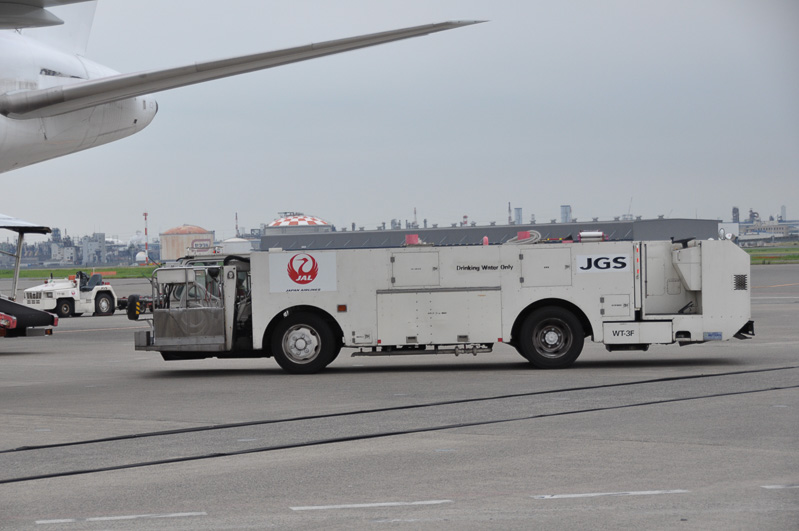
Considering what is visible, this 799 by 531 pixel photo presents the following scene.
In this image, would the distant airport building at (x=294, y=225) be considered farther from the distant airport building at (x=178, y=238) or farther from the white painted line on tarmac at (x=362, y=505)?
the white painted line on tarmac at (x=362, y=505)

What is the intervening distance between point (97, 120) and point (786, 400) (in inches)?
446

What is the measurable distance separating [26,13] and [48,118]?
3.40 meters

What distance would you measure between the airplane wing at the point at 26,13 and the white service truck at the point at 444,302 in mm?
5847

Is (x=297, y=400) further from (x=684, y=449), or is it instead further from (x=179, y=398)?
(x=684, y=449)

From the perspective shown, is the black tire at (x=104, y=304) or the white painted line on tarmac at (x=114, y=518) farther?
the black tire at (x=104, y=304)

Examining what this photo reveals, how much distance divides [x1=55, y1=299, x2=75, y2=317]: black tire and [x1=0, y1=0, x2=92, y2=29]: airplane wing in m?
25.0

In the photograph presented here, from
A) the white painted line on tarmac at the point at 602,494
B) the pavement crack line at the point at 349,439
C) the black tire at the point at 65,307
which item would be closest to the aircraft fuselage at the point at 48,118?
the pavement crack line at the point at 349,439

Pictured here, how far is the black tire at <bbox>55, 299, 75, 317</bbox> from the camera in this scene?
120ft

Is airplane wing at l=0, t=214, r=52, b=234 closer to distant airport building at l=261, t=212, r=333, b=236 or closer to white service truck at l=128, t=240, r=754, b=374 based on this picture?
white service truck at l=128, t=240, r=754, b=374

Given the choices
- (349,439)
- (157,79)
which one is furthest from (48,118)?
(349,439)

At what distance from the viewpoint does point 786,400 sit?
12.4 m

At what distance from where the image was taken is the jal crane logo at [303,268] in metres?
17.6

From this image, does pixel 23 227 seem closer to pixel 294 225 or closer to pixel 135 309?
pixel 135 309

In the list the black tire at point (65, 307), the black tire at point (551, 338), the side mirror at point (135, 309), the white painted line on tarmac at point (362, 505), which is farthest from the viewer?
the black tire at point (65, 307)
